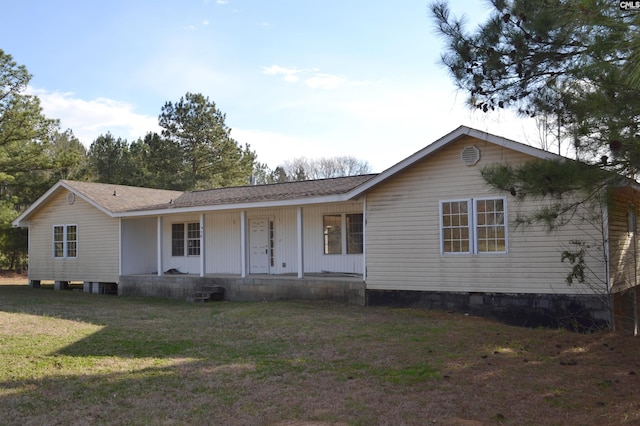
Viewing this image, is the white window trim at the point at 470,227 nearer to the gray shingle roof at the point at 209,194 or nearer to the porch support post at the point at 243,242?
the gray shingle roof at the point at 209,194

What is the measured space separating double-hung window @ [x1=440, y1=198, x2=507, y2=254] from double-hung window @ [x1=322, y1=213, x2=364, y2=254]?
11.7ft

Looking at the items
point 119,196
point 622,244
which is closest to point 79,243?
point 119,196

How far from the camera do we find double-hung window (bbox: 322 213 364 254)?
52.0ft

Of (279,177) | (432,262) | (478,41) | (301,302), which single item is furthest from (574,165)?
(279,177)

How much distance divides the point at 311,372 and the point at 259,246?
10.8m

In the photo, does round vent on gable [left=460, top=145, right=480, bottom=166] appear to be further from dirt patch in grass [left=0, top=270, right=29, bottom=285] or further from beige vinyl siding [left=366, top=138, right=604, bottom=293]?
dirt patch in grass [left=0, top=270, right=29, bottom=285]

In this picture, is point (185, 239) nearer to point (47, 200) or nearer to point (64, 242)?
point (64, 242)

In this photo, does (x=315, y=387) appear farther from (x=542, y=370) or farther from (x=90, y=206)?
(x=90, y=206)

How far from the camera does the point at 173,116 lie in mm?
34969

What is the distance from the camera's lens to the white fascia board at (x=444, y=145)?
1101 centimetres

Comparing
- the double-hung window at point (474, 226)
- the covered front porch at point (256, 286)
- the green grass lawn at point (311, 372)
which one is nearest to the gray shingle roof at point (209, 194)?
the covered front porch at point (256, 286)

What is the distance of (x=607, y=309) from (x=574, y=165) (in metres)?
6.07

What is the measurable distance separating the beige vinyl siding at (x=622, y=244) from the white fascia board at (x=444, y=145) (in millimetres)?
1986

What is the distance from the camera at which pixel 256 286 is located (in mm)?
15422
